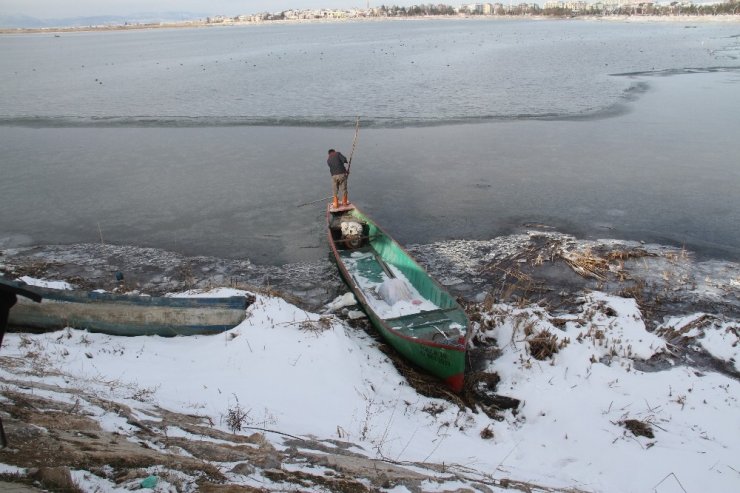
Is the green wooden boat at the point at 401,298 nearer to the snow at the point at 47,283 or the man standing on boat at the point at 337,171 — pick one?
the man standing on boat at the point at 337,171

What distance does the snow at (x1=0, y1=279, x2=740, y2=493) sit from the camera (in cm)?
610

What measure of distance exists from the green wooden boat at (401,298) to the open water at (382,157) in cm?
100

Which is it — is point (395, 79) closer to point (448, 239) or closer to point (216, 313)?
point (448, 239)

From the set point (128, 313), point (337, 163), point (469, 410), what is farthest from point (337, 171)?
point (469, 410)

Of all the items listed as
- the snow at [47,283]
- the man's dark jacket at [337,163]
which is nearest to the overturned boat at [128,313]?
the snow at [47,283]

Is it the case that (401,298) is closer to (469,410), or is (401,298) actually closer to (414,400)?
(414,400)

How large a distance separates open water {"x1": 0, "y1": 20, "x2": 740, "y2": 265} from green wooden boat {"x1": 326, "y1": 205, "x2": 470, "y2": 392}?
1004mm

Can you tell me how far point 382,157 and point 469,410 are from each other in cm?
1465

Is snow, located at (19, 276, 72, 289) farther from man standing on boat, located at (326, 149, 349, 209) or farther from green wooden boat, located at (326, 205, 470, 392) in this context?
man standing on boat, located at (326, 149, 349, 209)

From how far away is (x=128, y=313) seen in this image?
885 cm

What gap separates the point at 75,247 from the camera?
13.4 metres

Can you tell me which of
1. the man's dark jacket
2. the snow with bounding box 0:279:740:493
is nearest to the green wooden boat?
the snow with bounding box 0:279:740:493

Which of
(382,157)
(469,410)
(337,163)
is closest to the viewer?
(469,410)

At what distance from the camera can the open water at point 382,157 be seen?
1411 centimetres
